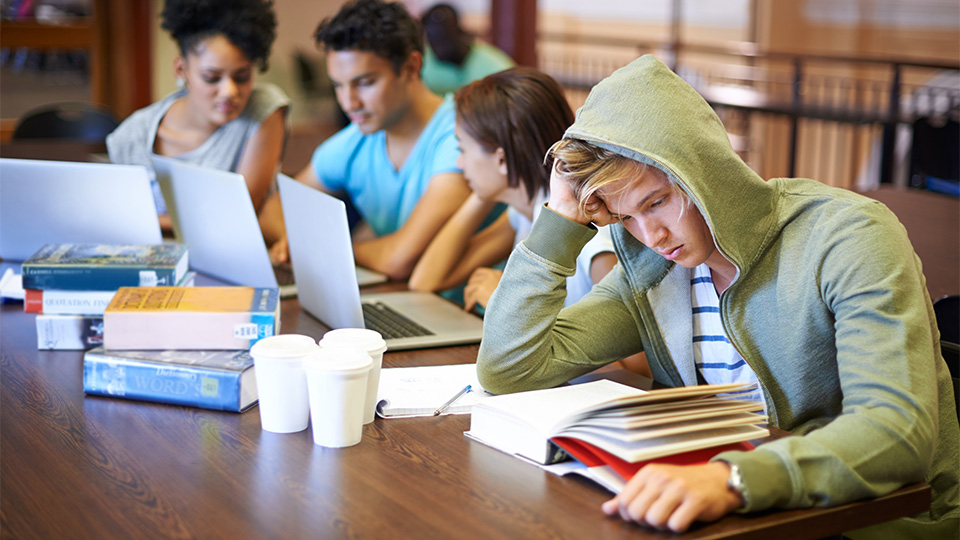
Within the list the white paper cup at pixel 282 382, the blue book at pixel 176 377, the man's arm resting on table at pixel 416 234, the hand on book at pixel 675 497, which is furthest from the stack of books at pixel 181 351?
the man's arm resting on table at pixel 416 234

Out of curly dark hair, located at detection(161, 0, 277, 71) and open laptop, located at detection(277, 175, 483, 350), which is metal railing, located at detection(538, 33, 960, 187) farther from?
open laptop, located at detection(277, 175, 483, 350)

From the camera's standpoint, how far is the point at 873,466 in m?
0.98

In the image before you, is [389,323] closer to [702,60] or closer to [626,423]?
[626,423]

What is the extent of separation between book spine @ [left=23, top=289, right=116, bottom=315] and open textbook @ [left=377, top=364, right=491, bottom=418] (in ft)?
1.71

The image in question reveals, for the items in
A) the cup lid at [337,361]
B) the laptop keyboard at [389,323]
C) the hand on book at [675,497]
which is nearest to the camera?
the hand on book at [675,497]

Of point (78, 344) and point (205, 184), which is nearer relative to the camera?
point (78, 344)

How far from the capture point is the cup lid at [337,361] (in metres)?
1.10

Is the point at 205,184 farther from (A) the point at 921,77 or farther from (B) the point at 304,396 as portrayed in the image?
(A) the point at 921,77

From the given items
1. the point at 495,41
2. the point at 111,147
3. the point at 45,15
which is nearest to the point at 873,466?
the point at 111,147

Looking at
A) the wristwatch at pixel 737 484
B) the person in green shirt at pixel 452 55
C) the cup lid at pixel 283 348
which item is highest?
the person in green shirt at pixel 452 55

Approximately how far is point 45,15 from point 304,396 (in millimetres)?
4706

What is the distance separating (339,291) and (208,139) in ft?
3.98

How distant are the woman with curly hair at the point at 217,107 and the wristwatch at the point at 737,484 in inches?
74.3

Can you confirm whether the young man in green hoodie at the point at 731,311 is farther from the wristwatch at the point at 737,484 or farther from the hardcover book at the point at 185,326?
the hardcover book at the point at 185,326
